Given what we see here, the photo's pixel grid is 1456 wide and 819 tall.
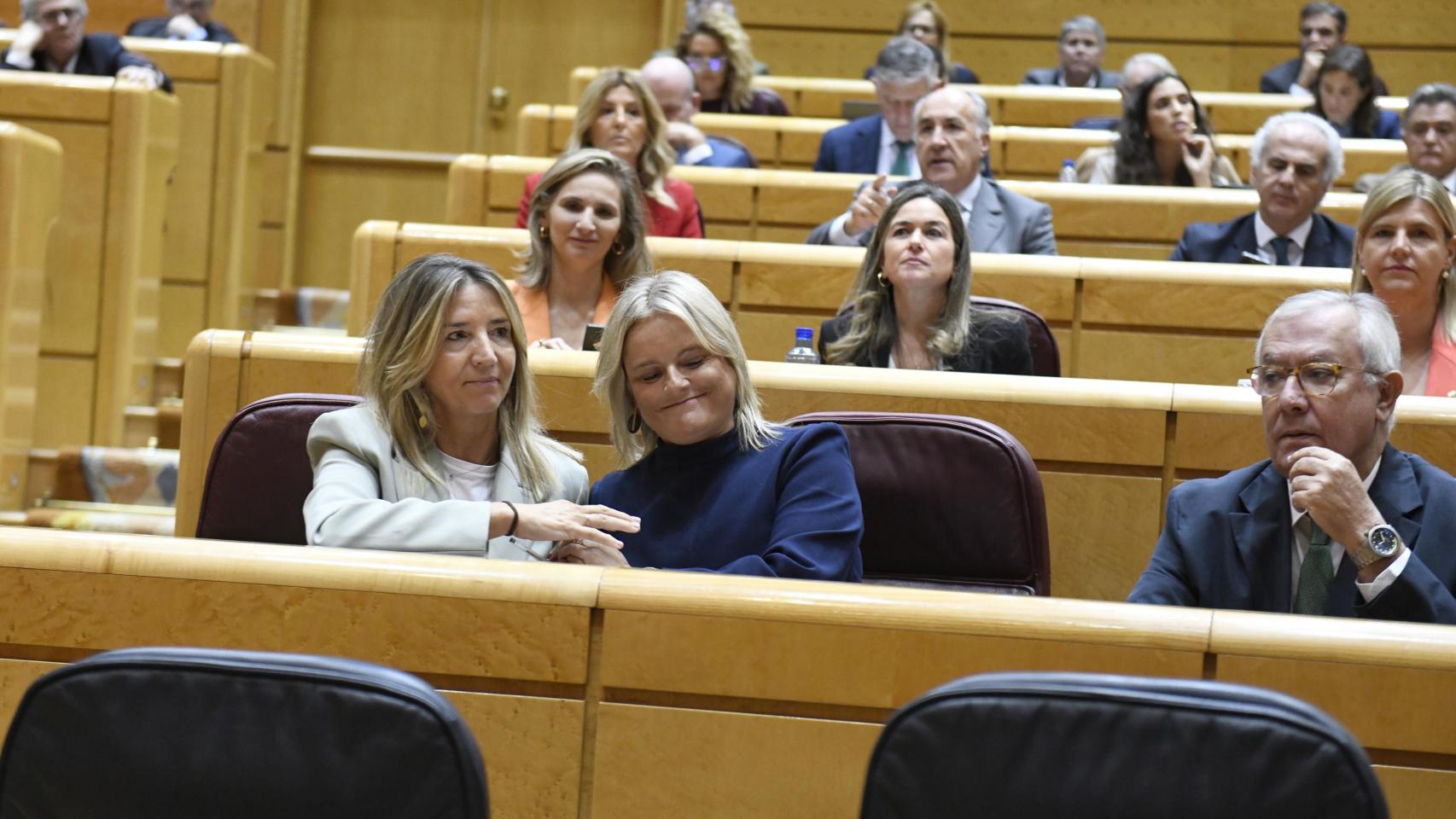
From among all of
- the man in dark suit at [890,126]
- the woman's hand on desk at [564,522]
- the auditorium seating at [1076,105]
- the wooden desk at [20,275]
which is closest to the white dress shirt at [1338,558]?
the woman's hand on desk at [564,522]

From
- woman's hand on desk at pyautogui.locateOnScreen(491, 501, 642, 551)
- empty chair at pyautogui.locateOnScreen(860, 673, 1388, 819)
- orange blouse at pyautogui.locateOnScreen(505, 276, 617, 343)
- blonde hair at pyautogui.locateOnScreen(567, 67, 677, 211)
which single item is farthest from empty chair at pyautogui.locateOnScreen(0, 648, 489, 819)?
blonde hair at pyautogui.locateOnScreen(567, 67, 677, 211)

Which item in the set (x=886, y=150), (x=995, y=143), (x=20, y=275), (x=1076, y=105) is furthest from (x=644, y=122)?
(x=1076, y=105)

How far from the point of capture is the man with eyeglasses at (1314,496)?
1410 mm

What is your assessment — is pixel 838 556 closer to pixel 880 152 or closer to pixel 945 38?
pixel 880 152

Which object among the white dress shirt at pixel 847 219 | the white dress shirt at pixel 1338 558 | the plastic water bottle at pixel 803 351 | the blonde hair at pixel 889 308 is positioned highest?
the white dress shirt at pixel 847 219

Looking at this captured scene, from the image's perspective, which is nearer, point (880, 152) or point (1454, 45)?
point (880, 152)

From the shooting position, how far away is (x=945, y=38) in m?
5.04

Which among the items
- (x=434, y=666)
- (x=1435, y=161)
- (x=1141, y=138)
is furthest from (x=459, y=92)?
(x=434, y=666)

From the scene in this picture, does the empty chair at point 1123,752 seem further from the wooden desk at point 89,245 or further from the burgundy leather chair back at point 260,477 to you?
the wooden desk at point 89,245

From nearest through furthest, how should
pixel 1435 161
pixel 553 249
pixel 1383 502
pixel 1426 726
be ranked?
pixel 1426 726
pixel 1383 502
pixel 553 249
pixel 1435 161

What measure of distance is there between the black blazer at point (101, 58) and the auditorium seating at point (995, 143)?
0.96m

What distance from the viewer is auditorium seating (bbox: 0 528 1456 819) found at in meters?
1.02

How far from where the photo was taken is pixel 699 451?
160 centimetres

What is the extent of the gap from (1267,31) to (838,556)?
491 cm
